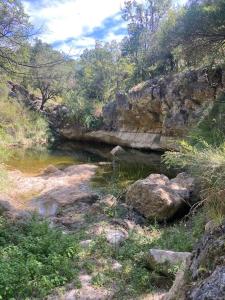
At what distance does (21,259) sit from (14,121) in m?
26.3

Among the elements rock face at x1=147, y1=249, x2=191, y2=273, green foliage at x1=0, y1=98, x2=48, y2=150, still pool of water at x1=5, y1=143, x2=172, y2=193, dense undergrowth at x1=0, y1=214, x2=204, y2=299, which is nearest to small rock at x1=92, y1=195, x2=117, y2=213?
still pool of water at x1=5, y1=143, x2=172, y2=193

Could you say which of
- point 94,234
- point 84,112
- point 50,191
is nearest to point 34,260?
point 94,234

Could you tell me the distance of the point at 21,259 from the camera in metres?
6.15

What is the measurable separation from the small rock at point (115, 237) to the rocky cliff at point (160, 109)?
432 inches

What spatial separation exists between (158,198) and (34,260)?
448cm

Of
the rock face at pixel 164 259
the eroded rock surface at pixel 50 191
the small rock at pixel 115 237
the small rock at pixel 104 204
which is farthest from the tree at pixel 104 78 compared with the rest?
the rock face at pixel 164 259

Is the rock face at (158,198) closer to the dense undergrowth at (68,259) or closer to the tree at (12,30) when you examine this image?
the dense undergrowth at (68,259)

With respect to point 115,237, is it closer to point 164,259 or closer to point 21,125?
point 164,259

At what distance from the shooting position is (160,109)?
2609 centimetres

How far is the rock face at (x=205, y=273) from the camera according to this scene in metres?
2.91

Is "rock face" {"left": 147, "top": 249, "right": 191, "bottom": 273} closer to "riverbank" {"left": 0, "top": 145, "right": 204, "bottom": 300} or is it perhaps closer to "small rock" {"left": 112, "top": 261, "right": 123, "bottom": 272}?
"riverbank" {"left": 0, "top": 145, "right": 204, "bottom": 300}

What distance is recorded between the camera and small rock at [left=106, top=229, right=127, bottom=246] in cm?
767

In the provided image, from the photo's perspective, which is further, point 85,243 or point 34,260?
point 85,243

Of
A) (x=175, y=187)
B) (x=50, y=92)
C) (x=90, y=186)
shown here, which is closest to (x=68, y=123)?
(x=50, y=92)
